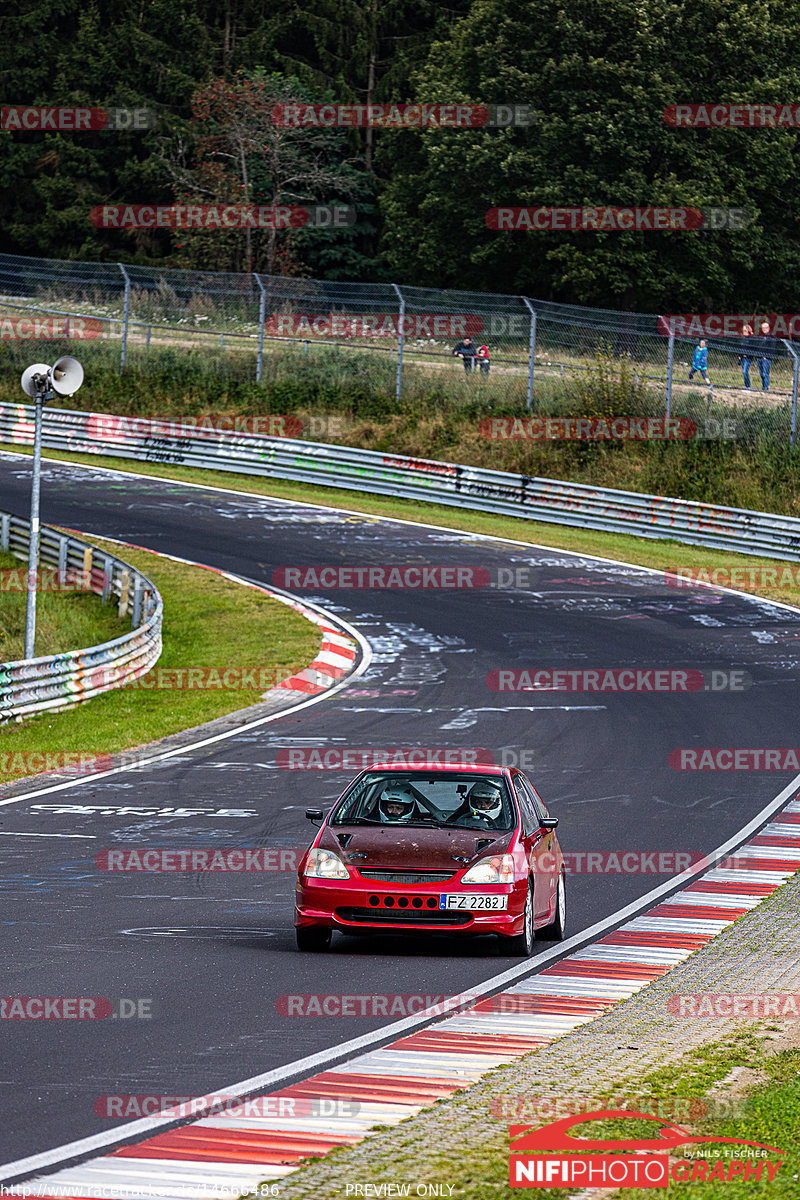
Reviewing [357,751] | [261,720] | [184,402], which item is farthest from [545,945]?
[184,402]

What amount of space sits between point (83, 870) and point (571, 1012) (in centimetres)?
535

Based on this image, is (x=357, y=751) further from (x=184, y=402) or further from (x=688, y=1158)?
(x=184, y=402)

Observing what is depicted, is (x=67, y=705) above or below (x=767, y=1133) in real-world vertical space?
below

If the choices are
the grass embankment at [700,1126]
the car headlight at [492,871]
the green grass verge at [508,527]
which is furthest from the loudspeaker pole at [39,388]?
the green grass verge at [508,527]

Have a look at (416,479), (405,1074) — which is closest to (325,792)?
(405,1074)

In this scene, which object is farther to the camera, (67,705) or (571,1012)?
(67,705)

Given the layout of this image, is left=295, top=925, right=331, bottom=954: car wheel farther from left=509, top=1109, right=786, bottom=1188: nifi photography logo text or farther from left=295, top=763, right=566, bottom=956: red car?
left=509, top=1109, right=786, bottom=1188: nifi photography logo text

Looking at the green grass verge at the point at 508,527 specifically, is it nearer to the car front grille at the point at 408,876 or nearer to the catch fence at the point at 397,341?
the catch fence at the point at 397,341

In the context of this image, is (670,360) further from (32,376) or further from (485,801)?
(485,801)

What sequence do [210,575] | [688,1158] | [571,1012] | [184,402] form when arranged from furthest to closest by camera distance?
[184,402] < [210,575] < [571,1012] < [688,1158]

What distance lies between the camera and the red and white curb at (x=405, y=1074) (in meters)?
5.86

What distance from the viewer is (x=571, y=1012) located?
29.4ft

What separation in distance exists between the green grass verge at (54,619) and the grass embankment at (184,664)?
191 mm

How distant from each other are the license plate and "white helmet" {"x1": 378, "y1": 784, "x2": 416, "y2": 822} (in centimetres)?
84
